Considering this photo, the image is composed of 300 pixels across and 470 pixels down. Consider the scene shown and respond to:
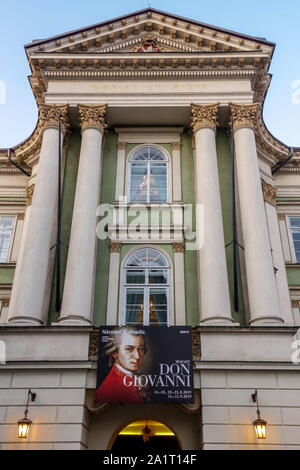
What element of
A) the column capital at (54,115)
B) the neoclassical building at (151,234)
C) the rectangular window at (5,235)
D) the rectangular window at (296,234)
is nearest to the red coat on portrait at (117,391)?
the neoclassical building at (151,234)

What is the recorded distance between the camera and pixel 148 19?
19.5 m

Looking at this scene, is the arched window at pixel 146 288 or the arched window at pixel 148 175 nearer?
the arched window at pixel 146 288

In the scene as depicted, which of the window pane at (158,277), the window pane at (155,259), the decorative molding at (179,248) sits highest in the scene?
the decorative molding at (179,248)

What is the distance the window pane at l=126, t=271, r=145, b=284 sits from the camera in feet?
52.4

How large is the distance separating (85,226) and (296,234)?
397 inches

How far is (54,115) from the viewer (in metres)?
17.8

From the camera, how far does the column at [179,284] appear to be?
15047 millimetres

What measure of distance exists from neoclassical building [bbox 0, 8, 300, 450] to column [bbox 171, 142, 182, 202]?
44 millimetres

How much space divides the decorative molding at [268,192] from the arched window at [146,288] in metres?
6.08

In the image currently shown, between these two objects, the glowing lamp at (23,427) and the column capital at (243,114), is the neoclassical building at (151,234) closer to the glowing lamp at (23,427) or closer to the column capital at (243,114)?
the column capital at (243,114)

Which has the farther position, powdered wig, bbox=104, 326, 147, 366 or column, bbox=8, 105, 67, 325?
column, bbox=8, 105, 67, 325

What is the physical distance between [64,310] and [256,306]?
579 centimetres

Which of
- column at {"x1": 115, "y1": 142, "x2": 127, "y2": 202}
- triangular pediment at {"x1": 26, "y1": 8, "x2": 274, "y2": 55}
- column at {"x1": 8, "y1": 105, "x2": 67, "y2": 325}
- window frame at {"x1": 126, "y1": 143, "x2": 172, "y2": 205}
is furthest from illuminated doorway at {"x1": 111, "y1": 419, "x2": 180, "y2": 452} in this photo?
triangular pediment at {"x1": 26, "y1": 8, "x2": 274, "y2": 55}

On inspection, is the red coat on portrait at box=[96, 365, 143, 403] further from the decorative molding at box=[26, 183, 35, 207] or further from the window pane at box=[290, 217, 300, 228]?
the window pane at box=[290, 217, 300, 228]
